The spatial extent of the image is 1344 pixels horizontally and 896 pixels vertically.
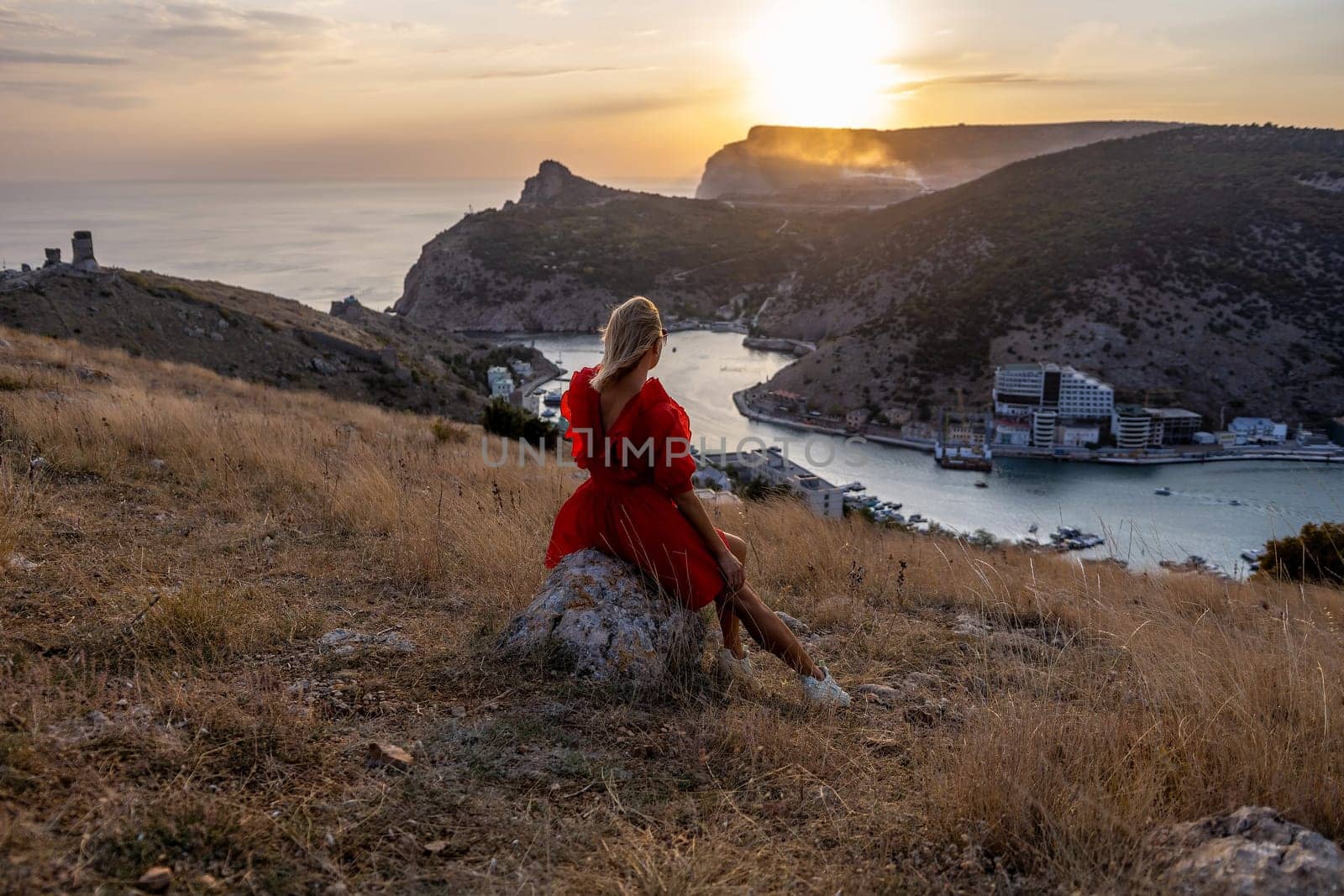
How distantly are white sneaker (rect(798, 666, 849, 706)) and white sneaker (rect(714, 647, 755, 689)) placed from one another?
185mm

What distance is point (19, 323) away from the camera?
1775 cm

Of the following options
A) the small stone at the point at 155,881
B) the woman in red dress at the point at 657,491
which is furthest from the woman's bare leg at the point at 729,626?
the small stone at the point at 155,881

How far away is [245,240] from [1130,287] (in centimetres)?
9823

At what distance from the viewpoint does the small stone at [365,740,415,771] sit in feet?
6.93

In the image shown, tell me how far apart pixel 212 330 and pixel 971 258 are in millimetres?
50231

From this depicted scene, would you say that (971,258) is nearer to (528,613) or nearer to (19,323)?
(19,323)

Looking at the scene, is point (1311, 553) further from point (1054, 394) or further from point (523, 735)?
point (1054, 394)

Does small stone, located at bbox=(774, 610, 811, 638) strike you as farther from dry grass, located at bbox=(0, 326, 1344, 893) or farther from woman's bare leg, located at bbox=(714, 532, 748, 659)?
woman's bare leg, located at bbox=(714, 532, 748, 659)

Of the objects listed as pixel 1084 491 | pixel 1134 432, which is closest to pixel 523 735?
pixel 1084 491

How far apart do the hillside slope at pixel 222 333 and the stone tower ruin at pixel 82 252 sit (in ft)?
1.15

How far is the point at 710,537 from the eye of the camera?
2889 mm

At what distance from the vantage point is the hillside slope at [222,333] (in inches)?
748

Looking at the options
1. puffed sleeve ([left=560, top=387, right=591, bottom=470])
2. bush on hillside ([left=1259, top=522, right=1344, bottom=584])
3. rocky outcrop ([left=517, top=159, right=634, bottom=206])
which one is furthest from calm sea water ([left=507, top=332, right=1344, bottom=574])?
rocky outcrop ([left=517, top=159, right=634, bottom=206])

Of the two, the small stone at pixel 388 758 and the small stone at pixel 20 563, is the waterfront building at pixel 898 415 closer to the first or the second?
the small stone at pixel 20 563
